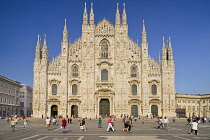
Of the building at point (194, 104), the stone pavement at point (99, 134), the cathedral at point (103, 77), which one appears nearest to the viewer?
the stone pavement at point (99, 134)

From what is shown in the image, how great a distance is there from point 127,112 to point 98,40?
1760 cm

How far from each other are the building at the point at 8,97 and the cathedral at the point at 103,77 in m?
23.1

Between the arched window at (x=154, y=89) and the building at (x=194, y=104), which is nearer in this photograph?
the arched window at (x=154, y=89)

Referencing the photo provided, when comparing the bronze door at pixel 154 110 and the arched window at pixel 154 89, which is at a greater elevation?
the arched window at pixel 154 89

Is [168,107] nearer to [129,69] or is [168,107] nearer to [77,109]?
[129,69]

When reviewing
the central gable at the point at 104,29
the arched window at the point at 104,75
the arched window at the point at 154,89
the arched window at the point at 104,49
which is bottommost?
the arched window at the point at 154,89

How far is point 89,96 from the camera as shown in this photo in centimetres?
6228

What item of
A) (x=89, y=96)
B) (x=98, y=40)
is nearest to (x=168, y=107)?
(x=89, y=96)

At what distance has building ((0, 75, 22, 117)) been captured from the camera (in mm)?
80125

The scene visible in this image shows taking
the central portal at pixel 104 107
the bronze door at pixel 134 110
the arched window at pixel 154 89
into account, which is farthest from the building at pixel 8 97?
the arched window at pixel 154 89

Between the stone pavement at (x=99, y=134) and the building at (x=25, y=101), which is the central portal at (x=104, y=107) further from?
the building at (x=25, y=101)

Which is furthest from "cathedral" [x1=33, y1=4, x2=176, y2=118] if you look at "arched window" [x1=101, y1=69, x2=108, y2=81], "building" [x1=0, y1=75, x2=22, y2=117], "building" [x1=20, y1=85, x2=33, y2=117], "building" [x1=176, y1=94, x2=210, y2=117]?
"building" [x1=20, y1=85, x2=33, y2=117]

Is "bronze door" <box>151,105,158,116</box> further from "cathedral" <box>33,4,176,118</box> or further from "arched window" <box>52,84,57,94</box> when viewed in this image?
"arched window" <box>52,84,57,94</box>

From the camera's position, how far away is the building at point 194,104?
102 m
